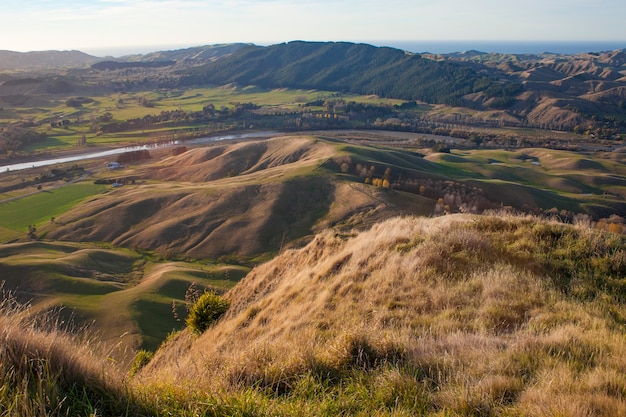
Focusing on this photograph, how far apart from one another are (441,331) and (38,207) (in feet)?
277

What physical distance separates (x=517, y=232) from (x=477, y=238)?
1.55 meters

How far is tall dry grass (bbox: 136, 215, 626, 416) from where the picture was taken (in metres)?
5.54

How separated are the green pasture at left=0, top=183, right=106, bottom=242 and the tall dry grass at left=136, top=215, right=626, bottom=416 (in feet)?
211

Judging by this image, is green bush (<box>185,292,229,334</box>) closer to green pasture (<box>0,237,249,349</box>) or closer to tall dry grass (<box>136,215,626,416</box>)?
tall dry grass (<box>136,215,626,416</box>)

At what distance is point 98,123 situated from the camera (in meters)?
146

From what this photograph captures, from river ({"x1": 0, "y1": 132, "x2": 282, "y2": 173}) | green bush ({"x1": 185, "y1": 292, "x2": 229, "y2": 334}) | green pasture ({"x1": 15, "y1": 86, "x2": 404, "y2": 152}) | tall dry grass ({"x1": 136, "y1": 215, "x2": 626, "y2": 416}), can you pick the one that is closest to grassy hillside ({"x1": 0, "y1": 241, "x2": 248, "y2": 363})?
green bush ({"x1": 185, "y1": 292, "x2": 229, "y2": 334})

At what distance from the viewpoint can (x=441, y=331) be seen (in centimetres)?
798

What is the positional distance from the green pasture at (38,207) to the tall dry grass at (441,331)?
64295 millimetres

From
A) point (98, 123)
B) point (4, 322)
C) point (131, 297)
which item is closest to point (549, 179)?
point (131, 297)

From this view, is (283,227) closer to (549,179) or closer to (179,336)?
(179,336)

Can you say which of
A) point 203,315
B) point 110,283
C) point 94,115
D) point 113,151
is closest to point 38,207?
point 110,283

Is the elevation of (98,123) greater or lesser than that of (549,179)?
greater

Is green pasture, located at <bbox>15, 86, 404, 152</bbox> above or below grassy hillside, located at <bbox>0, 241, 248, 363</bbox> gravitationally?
above

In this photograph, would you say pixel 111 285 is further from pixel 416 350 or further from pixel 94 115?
pixel 94 115
